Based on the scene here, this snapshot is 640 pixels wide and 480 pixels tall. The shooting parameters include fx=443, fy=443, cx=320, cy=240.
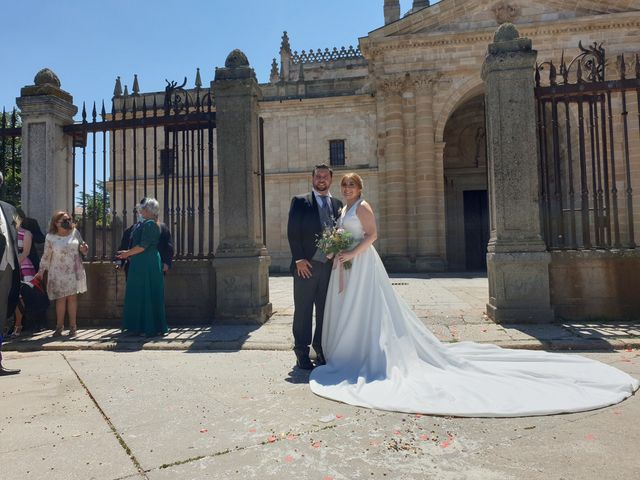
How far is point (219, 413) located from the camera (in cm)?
317

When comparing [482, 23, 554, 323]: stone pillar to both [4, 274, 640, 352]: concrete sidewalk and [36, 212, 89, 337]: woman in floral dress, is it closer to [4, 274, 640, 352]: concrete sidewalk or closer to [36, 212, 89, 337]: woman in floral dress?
[4, 274, 640, 352]: concrete sidewalk

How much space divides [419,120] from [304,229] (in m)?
17.0

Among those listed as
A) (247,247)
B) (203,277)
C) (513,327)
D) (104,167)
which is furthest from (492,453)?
(104,167)

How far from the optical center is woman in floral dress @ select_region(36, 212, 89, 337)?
20.4ft

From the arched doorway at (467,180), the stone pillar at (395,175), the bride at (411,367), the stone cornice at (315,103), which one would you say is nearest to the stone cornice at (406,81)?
the stone pillar at (395,175)

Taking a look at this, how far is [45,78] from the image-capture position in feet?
24.2

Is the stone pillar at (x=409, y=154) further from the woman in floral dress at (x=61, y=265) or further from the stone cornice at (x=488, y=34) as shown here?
the woman in floral dress at (x=61, y=265)

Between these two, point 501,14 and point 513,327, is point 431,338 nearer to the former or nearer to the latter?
point 513,327

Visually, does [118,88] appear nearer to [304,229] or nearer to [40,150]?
[40,150]

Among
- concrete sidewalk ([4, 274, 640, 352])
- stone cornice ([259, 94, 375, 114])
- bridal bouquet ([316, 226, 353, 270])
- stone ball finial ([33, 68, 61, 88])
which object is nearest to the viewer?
bridal bouquet ([316, 226, 353, 270])

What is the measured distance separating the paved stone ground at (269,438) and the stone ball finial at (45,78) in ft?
18.1

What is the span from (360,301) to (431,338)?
77 cm

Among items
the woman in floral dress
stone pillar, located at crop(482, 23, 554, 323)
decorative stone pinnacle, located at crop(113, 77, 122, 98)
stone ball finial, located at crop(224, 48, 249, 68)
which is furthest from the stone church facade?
the woman in floral dress

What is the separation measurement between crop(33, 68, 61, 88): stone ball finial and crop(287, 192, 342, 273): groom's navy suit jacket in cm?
552
